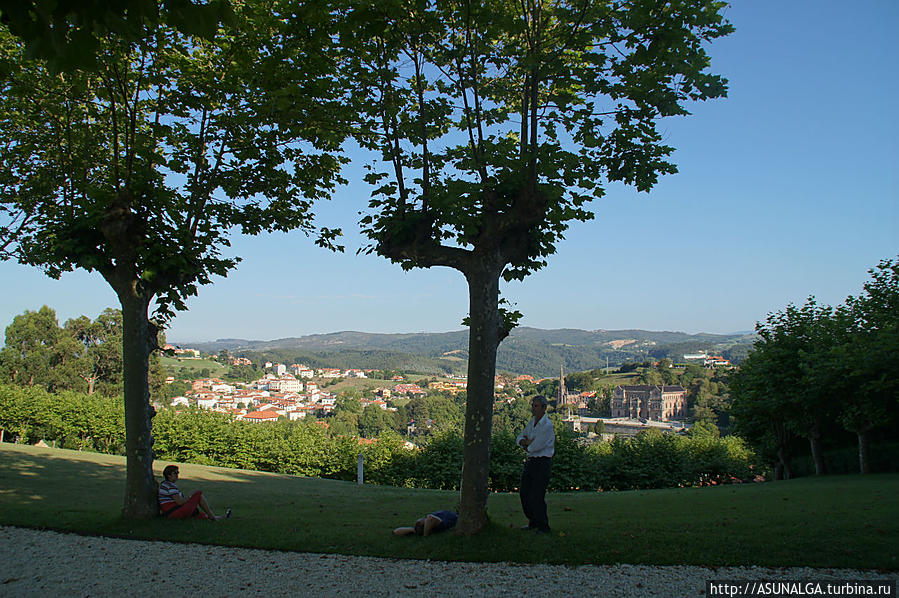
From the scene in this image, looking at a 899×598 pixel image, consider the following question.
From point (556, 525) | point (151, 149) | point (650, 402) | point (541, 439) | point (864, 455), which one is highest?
point (151, 149)

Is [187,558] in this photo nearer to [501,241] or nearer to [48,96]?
[501,241]

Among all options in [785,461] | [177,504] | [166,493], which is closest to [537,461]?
[177,504]

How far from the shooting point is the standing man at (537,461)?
792cm

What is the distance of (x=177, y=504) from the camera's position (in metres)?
9.76

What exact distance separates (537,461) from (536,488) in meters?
0.40

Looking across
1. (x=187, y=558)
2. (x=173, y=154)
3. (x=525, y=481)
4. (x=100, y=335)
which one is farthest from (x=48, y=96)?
(x=100, y=335)

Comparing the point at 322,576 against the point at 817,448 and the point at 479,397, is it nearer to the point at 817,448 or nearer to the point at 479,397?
the point at 479,397

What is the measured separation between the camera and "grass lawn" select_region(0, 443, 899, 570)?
701 centimetres

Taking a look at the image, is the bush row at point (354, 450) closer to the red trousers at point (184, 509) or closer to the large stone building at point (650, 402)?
the red trousers at point (184, 509)

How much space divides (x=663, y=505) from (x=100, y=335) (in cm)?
6615

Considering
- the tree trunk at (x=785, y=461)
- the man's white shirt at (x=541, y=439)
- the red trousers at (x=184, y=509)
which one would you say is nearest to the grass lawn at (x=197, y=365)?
the tree trunk at (x=785, y=461)

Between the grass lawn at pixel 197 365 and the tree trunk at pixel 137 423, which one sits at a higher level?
the tree trunk at pixel 137 423

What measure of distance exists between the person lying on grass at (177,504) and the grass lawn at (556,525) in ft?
1.40

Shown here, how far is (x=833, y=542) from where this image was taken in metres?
7.30
